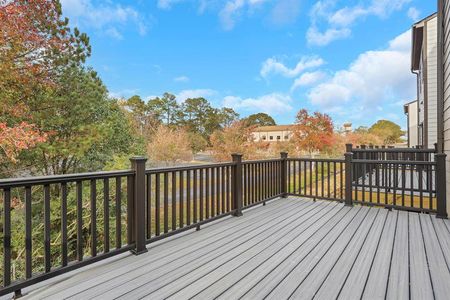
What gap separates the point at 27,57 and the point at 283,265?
320 inches

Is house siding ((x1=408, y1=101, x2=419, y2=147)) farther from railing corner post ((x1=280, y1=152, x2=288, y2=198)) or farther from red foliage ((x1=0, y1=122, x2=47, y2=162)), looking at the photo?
red foliage ((x1=0, y1=122, x2=47, y2=162))

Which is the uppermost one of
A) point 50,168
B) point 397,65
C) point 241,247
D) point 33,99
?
point 397,65

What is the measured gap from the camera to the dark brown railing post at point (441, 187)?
11.6ft

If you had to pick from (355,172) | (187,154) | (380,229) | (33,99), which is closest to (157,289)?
(380,229)

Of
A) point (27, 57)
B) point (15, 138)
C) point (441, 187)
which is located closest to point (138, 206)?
point (441, 187)

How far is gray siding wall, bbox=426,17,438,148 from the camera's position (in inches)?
314

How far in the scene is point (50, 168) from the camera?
7.68 meters

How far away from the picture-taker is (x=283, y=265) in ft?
7.27

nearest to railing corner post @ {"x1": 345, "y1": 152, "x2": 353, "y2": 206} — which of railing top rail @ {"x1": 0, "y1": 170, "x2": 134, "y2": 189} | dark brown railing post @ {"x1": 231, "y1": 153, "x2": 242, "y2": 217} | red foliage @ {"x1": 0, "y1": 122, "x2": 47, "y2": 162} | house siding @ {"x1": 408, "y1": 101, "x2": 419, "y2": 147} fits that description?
dark brown railing post @ {"x1": 231, "y1": 153, "x2": 242, "y2": 217}

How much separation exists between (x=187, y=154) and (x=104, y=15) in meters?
9.08

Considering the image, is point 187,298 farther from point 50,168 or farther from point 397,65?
point 397,65

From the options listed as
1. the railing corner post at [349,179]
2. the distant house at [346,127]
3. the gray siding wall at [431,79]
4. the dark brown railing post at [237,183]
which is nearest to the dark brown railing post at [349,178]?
the railing corner post at [349,179]

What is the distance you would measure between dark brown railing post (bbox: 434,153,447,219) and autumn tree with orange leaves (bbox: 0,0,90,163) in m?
7.55

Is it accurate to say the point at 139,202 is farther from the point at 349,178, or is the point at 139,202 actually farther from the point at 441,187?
the point at 441,187
